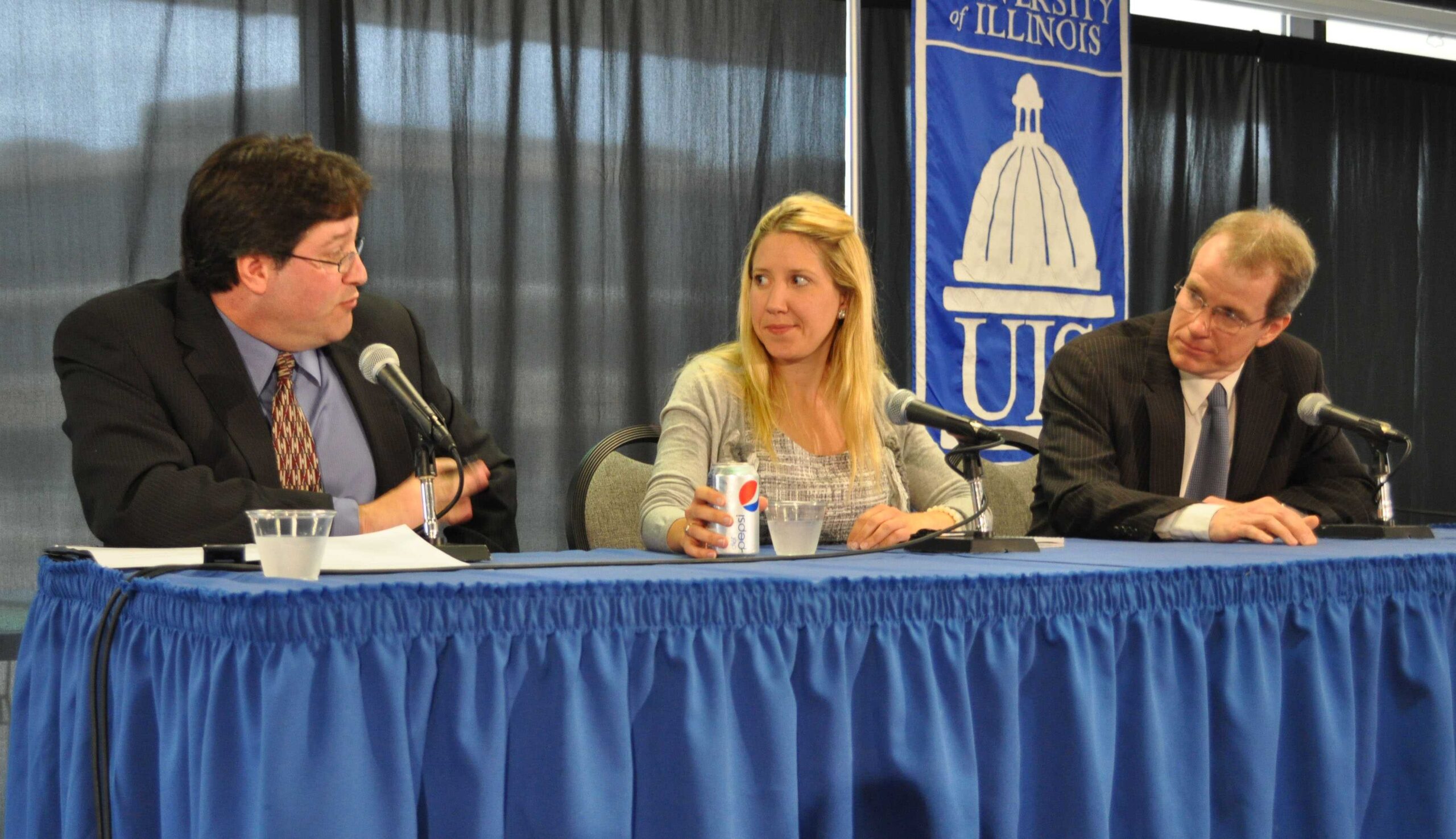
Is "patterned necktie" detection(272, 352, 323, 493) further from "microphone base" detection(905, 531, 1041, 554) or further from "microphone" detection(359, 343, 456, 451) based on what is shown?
"microphone base" detection(905, 531, 1041, 554)

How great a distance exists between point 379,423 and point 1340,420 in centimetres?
158

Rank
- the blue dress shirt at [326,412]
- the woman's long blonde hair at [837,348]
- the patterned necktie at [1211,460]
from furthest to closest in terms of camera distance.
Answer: the patterned necktie at [1211,460], the woman's long blonde hair at [837,348], the blue dress shirt at [326,412]

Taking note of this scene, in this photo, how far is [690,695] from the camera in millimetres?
1237

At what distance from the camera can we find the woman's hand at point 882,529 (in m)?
1.91

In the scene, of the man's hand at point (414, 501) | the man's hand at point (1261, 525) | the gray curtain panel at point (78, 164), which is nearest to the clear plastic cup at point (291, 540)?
the man's hand at point (414, 501)

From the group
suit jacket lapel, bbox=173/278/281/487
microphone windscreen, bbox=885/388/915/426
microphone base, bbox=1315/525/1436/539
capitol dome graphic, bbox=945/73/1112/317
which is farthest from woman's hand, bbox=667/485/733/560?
capitol dome graphic, bbox=945/73/1112/317

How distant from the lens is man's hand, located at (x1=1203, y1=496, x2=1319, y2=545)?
1.97 meters

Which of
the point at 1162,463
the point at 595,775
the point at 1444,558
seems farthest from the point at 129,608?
the point at 1162,463

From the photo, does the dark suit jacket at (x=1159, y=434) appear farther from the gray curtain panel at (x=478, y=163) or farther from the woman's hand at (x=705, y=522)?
the gray curtain panel at (x=478, y=163)

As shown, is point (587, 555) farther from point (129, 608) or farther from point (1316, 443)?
point (1316, 443)

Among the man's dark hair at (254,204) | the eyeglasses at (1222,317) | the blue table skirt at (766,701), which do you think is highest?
the man's dark hair at (254,204)

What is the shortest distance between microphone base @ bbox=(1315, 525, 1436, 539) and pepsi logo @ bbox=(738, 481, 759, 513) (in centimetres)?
97

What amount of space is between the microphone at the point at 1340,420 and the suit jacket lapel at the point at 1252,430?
0.55 feet

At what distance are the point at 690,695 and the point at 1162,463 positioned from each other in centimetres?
146
